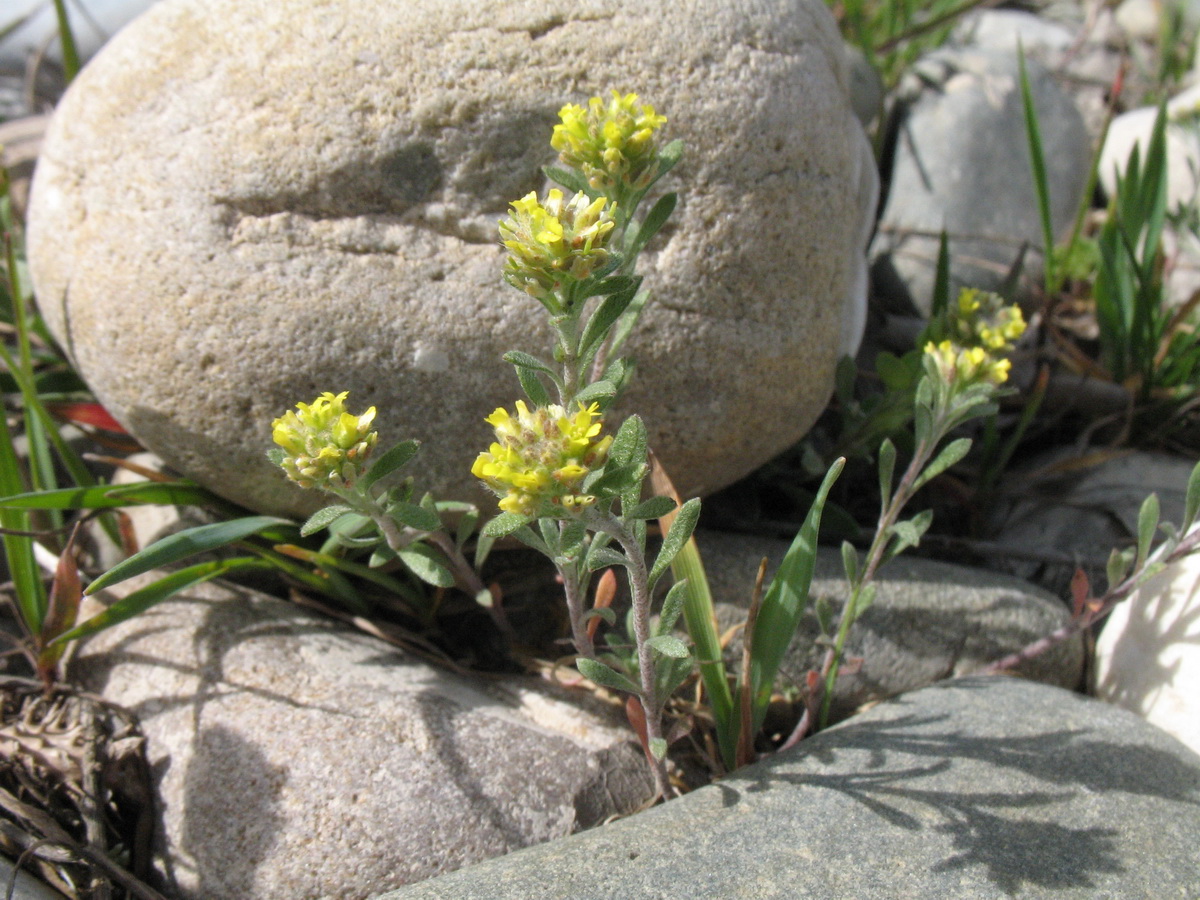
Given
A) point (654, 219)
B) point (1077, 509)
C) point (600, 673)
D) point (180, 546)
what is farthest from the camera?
point (1077, 509)

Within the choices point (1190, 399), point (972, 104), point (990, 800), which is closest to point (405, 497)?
point (990, 800)

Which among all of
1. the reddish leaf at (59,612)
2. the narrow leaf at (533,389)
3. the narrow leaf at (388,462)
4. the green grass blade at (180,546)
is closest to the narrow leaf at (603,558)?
the narrow leaf at (533,389)

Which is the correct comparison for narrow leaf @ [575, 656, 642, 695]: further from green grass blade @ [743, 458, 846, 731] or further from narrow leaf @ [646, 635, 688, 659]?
green grass blade @ [743, 458, 846, 731]

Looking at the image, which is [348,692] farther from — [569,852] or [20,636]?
[20,636]

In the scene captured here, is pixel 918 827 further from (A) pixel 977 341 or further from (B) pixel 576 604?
(A) pixel 977 341

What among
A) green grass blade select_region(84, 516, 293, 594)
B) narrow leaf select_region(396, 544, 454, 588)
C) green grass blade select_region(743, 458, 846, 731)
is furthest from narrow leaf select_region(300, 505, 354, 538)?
green grass blade select_region(743, 458, 846, 731)

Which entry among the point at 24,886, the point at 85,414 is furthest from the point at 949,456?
the point at 85,414
